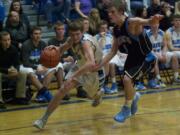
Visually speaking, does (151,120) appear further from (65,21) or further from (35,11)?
(35,11)

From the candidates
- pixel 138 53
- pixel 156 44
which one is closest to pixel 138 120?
pixel 138 53

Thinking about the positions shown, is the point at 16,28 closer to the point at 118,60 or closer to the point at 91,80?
the point at 118,60

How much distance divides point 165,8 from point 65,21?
2.78m

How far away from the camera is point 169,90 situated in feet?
35.4

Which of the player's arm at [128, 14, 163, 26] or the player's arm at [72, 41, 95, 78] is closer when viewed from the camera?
the player's arm at [128, 14, 163, 26]

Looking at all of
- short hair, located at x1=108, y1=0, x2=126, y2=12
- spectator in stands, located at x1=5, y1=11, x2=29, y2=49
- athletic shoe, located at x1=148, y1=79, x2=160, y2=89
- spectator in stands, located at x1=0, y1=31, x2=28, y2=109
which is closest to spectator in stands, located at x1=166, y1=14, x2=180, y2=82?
athletic shoe, located at x1=148, y1=79, x2=160, y2=89

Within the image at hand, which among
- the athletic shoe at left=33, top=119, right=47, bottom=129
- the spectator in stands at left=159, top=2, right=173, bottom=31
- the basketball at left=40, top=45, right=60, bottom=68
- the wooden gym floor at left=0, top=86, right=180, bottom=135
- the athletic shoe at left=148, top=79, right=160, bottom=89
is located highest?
the basketball at left=40, top=45, right=60, bottom=68

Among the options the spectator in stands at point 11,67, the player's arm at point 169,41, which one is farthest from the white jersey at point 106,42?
the spectator in stands at point 11,67

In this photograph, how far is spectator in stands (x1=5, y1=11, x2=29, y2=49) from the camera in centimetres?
1069

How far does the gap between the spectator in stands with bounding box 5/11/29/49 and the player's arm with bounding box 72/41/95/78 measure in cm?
362

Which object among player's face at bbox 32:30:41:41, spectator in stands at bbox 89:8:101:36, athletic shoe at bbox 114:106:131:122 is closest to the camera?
athletic shoe at bbox 114:106:131:122

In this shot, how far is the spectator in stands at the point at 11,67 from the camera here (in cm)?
962

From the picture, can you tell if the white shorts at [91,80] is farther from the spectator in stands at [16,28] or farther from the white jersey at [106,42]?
the white jersey at [106,42]

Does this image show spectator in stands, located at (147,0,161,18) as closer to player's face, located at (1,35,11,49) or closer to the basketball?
player's face, located at (1,35,11,49)
